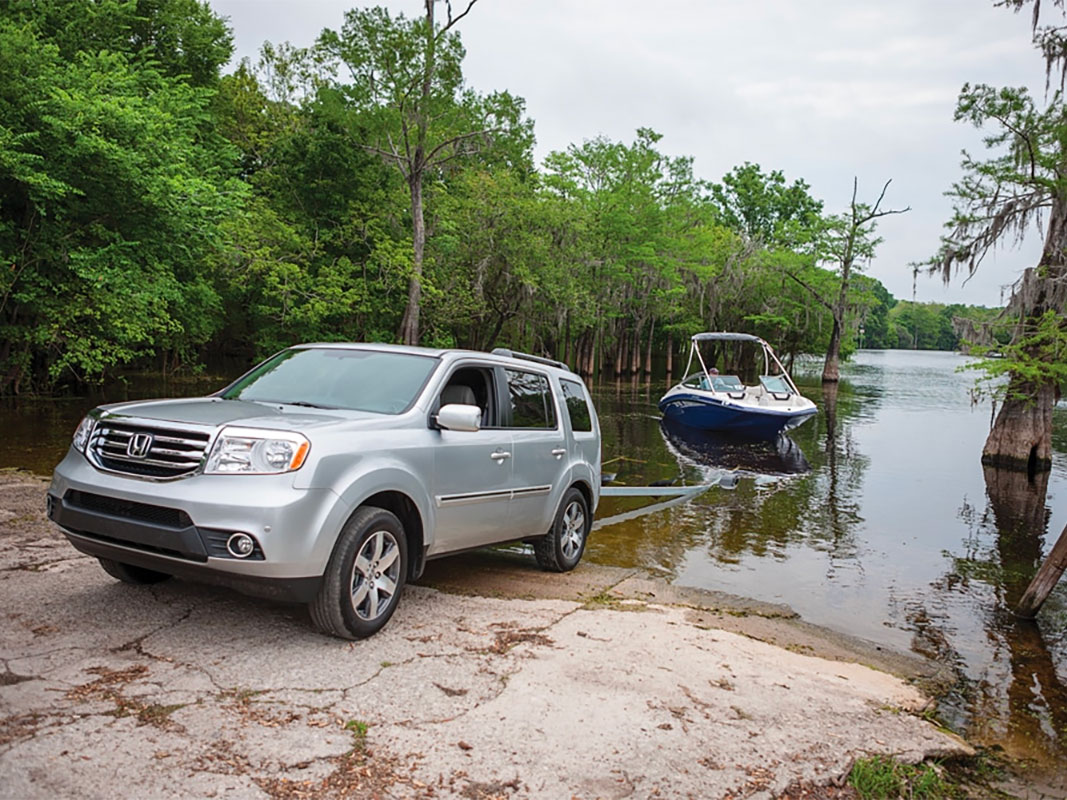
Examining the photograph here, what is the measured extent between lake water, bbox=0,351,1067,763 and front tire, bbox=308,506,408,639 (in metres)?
3.92

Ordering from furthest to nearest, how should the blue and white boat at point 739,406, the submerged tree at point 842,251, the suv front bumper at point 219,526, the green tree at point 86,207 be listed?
1. the submerged tree at point 842,251
2. the blue and white boat at point 739,406
3. the green tree at point 86,207
4. the suv front bumper at point 219,526

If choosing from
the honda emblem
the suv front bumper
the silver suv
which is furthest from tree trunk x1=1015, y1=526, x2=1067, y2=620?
the honda emblem

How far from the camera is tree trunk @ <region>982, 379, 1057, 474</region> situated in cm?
1938

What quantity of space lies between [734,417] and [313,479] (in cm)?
2126

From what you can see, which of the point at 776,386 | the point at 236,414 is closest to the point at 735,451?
the point at 776,386

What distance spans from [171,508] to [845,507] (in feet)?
42.4

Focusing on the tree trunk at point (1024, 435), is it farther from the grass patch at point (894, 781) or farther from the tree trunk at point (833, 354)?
the tree trunk at point (833, 354)

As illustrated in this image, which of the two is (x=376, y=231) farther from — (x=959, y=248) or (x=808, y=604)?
(x=808, y=604)

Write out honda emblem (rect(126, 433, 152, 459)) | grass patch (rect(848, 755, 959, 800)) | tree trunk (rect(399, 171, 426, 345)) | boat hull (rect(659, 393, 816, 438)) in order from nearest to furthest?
grass patch (rect(848, 755, 959, 800))
honda emblem (rect(126, 433, 152, 459))
boat hull (rect(659, 393, 816, 438))
tree trunk (rect(399, 171, 426, 345))

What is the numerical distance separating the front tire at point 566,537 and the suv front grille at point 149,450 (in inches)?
139

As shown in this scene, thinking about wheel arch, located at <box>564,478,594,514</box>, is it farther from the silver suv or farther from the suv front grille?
the suv front grille

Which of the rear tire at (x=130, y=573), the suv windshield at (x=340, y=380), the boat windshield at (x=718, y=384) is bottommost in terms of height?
the rear tire at (x=130, y=573)

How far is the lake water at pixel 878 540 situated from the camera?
6.73 meters

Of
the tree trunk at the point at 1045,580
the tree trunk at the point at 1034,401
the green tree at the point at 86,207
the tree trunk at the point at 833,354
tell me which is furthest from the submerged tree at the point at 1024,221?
the tree trunk at the point at 833,354
